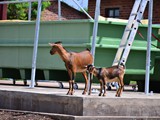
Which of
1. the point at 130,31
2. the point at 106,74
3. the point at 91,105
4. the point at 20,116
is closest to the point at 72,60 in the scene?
the point at 106,74

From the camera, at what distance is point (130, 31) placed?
8484 mm

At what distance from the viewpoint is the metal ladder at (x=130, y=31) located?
827 cm

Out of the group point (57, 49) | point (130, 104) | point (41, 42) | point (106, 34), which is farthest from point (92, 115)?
point (41, 42)

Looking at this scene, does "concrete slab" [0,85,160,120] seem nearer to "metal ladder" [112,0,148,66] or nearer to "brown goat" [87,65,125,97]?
"brown goat" [87,65,125,97]

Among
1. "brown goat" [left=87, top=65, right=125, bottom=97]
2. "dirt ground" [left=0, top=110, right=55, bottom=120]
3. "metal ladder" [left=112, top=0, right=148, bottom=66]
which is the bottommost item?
"dirt ground" [left=0, top=110, right=55, bottom=120]

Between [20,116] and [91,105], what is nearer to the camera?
[91,105]

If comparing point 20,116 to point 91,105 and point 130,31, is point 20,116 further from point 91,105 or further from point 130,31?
point 130,31

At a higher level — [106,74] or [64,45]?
[64,45]

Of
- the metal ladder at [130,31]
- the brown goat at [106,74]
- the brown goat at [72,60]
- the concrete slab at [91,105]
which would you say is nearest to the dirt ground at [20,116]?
the concrete slab at [91,105]

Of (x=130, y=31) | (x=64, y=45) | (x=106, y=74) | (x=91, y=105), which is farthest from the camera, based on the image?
(x=64, y=45)

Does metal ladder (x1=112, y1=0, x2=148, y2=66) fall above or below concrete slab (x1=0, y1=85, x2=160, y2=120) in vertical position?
above

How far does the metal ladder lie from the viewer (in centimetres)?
827

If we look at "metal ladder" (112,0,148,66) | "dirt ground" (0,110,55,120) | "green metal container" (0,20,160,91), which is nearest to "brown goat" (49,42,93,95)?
"dirt ground" (0,110,55,120)

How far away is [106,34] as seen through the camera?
885cm
